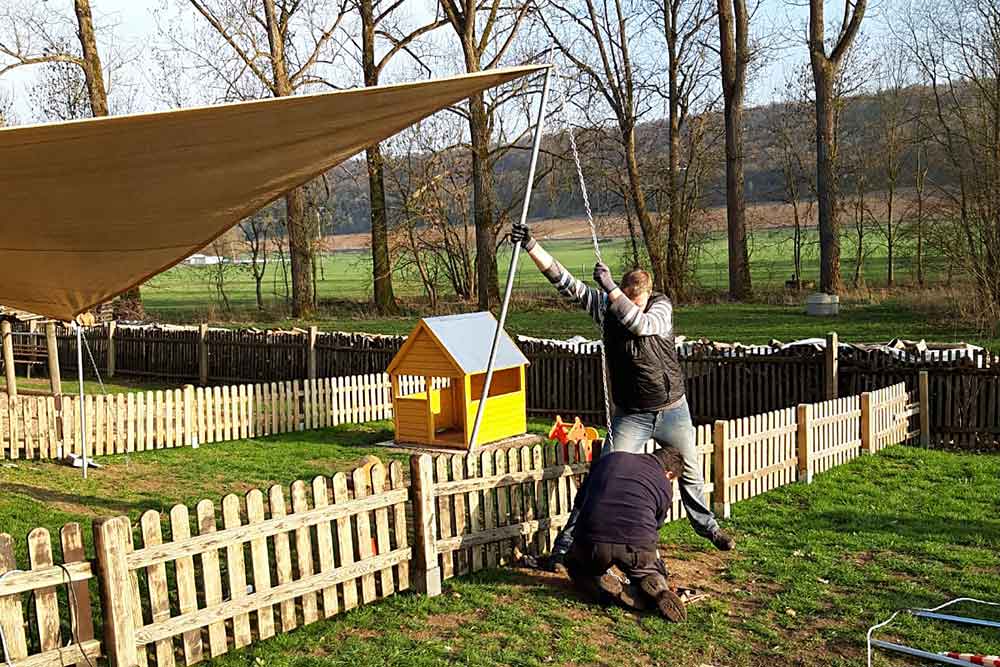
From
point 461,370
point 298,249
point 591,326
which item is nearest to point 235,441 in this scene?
point 461,370

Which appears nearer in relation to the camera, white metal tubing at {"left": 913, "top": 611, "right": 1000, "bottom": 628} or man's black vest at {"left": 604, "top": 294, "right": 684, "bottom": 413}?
white metal tubing at {"left": 913, "top": 611, "right": 1000, "bottom": 628}

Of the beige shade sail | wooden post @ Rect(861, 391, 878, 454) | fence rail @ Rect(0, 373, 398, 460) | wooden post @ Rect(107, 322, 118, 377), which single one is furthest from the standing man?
wooden post @ Rect(107, 322, 118, 377)

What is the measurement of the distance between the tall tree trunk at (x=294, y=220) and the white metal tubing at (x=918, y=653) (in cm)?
2839

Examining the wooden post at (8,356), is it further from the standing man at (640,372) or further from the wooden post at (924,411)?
the wooden post at (924,411)

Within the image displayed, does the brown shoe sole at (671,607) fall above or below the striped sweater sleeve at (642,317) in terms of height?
below

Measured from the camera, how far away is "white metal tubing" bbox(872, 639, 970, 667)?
19.3 feet

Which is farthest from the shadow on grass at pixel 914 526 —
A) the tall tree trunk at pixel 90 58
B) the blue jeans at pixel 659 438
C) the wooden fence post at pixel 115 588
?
the tall tree trunk at pixel 90 58

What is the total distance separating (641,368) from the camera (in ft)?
25.2

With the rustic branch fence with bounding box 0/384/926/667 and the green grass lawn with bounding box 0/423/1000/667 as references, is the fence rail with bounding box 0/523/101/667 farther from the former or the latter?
the green grass lawn with bounding box 0/423/1000/667

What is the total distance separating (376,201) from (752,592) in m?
28.9

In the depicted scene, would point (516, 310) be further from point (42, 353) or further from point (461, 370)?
point (461, 370)

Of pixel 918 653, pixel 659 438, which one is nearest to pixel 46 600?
pixel 659 438

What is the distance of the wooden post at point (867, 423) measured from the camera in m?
12.4

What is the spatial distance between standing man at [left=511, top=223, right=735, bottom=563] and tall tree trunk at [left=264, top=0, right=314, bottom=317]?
25.9m
